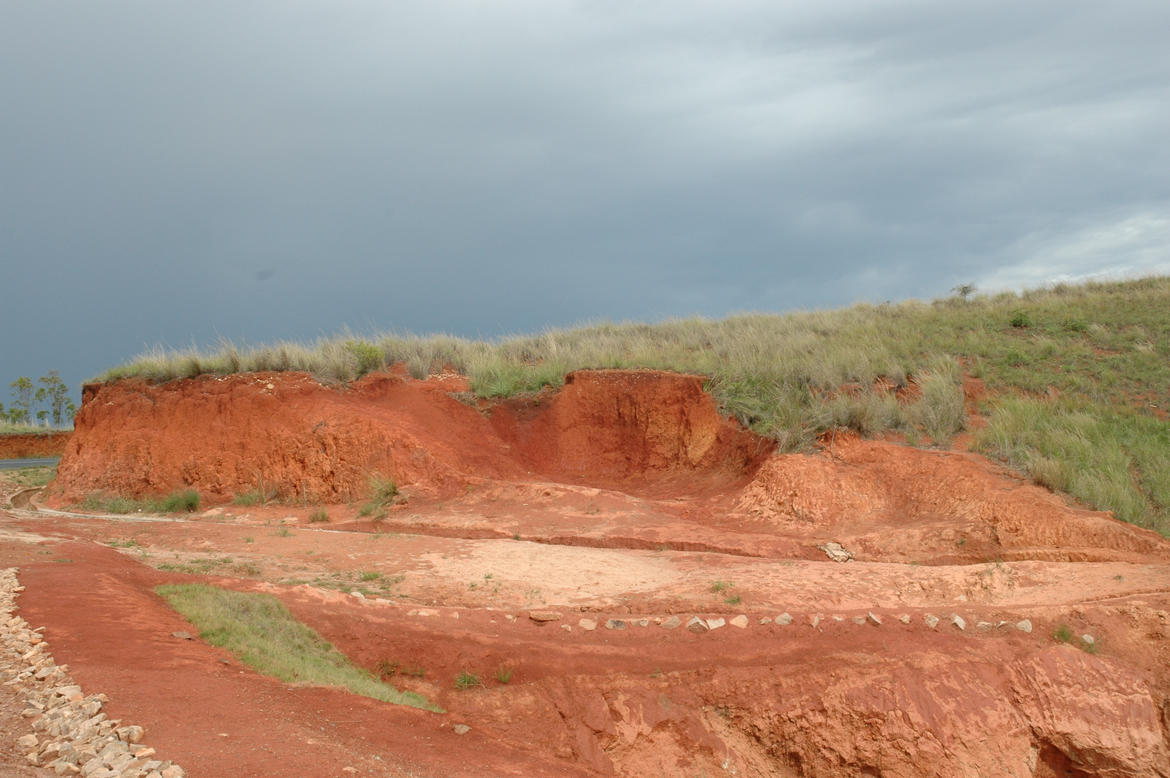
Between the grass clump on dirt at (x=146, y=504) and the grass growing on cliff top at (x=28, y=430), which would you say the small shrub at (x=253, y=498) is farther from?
the grass growing on cliff top at (x=28, y=430)

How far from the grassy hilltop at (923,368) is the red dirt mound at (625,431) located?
0.53 meters

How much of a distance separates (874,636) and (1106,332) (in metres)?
14.8

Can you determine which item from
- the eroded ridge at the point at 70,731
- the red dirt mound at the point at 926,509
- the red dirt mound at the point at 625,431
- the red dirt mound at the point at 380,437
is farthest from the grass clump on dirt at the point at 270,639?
the red dirt mound at the point at 625,431

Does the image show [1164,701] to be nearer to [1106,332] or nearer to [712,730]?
[712,730]

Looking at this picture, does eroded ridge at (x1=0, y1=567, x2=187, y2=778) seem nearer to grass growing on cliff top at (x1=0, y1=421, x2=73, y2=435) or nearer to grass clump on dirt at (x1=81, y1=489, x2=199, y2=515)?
grass clump on dirt at (x1=81, y1=489, x2=199, y2=515)

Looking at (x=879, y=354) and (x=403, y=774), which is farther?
(x=879, y=354)

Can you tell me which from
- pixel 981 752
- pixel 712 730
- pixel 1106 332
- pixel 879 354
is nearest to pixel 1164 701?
pixel 981 752

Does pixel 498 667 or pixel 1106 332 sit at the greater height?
pixel 1106 332

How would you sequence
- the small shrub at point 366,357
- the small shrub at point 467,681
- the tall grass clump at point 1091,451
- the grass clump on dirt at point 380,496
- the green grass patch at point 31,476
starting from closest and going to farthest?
the small shrub at point 467,681 < the tall grass clump at point 1091,451 < the grass clump on dirt at point 380,496 < the small shrub at point 366,357 < the green grass patch at point 31,476

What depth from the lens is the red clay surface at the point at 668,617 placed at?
17.1 ft

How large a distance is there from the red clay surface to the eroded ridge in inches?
5.7

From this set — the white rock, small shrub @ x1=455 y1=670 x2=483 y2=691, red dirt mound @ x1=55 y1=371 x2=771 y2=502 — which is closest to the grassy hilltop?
red dirt mound @ x1=55 y1=371 x2=771 y2=502

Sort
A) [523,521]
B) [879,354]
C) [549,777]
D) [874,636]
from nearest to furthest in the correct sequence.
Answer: [549,777]
[874,636]
[523,521]
[879,354]

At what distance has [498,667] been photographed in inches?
271
